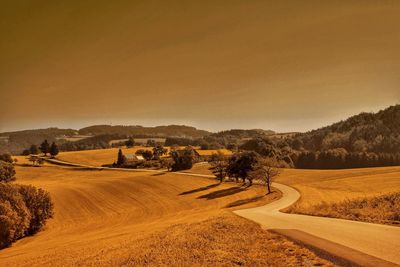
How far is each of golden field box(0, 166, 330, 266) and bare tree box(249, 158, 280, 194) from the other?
10.4 ft

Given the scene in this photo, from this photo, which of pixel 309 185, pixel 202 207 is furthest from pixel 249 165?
pixel 202 207

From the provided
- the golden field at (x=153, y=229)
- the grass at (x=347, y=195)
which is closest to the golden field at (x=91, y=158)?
the golden field at (x=153, y=229)

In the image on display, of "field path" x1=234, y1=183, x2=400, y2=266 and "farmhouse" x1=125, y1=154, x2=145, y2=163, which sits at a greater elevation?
"farmhouse" x1=125, y1=154, x2=145, y2=163

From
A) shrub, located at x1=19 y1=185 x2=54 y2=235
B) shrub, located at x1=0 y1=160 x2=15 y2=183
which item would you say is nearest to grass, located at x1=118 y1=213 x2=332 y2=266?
shrub, located at x1=19 y1=185 x2=54 y2=235

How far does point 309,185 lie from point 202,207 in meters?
29.8

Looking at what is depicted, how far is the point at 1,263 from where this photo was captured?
24.8m

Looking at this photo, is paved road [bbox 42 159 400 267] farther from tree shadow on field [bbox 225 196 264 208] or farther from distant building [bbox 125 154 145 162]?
distant building [bbox 125 154 145 162]

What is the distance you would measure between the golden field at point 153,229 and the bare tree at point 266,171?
3.17 m

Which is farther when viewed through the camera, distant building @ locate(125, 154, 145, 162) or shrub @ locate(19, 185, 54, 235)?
distant building @ locate(125, 154, 145, 162)

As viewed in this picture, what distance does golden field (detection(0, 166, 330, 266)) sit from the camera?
19969 millimetres

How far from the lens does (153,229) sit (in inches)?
1298

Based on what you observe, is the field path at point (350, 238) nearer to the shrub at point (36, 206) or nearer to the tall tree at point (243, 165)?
the shrub at point (36, 206)

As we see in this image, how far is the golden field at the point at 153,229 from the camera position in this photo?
65.5 feet

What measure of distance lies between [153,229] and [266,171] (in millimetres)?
44180
